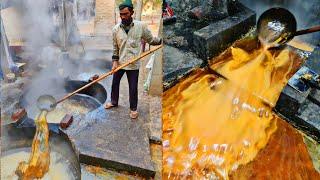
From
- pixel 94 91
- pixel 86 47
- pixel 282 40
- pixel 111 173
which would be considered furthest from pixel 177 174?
pixel 282 40

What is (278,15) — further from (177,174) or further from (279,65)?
(177,174)

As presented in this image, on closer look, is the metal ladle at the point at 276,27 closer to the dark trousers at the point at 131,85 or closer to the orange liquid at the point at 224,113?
the orange liquid at the point at 224,113

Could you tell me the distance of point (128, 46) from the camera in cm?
293

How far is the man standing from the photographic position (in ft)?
9.09

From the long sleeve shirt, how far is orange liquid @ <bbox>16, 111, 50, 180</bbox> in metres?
0.74

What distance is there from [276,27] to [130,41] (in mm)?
1254

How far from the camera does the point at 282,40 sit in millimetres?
3207

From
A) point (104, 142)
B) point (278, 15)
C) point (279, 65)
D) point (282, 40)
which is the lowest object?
point (104, 142)

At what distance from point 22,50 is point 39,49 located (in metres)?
0.11

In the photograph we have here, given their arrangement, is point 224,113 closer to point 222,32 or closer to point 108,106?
point 222,32

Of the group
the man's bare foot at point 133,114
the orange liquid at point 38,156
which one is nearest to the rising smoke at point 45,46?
the orange liquid at point 38,156

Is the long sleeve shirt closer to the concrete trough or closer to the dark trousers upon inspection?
the dark trousers

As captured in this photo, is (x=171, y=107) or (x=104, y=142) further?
(x=171, y=107)

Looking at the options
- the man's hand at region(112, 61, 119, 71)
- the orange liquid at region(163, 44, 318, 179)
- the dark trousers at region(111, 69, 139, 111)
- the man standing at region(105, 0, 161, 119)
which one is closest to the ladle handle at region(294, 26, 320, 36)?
the orange liquid at region(163, 44, 318, 179)
